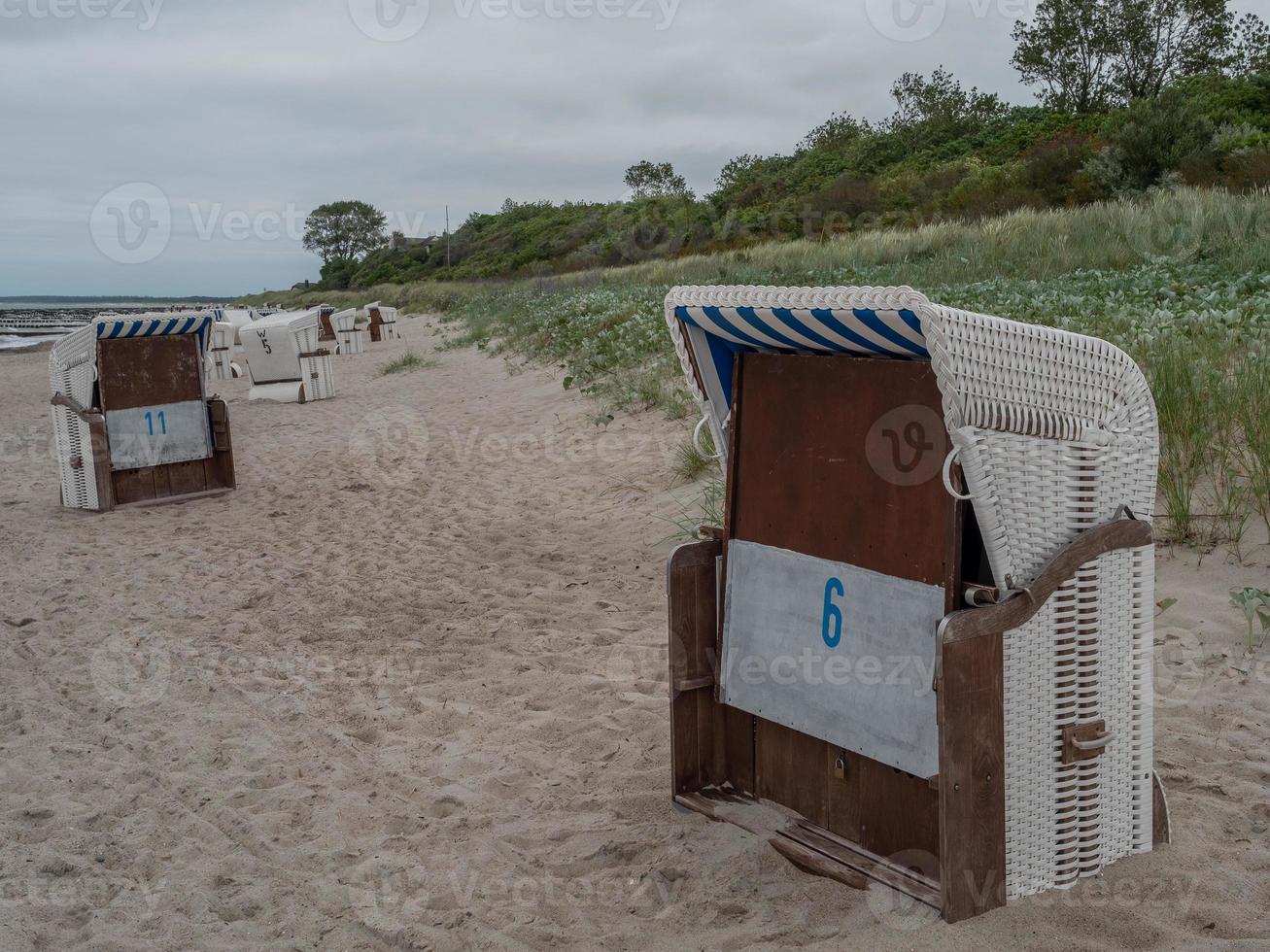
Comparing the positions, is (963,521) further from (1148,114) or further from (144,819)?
(1148,114)

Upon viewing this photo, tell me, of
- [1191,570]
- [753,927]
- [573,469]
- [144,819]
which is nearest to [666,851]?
[753,927]

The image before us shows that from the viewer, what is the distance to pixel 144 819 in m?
3.32

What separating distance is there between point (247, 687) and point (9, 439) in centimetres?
1077

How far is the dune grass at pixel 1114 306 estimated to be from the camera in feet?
16.0

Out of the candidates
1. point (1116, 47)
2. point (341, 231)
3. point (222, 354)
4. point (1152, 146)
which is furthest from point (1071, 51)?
point (341, 231)

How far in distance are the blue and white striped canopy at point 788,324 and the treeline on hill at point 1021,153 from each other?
1705 centimetres

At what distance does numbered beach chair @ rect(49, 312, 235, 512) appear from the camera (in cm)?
811

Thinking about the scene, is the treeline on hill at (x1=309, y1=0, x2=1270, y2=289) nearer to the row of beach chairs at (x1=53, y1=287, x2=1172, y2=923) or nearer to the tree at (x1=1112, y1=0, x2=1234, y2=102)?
the tree at (x1=1112, y1=0, x2=1234, y2=102)

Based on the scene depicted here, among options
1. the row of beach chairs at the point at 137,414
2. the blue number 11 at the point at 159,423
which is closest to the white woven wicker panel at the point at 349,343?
the row of beach chairs at the point at 137,414

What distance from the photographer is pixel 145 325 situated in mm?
8156

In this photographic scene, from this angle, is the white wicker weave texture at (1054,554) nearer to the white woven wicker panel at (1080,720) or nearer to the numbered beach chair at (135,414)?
the white woven wicker panel at (1080,720)

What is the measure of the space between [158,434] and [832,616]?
7365mm

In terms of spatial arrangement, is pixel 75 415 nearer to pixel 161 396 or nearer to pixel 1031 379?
pixel 161 396

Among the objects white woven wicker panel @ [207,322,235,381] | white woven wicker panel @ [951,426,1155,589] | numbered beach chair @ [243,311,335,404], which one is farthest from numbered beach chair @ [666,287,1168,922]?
white woven wicker panel @ [207,322,235,381]
